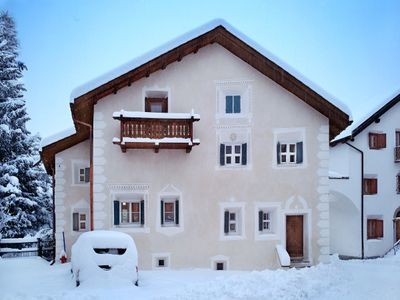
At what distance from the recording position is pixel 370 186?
15250 millimetres

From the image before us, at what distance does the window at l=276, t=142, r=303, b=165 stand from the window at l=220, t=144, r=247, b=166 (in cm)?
117

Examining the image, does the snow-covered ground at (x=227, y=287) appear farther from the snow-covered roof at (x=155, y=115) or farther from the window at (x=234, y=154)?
the snow-covered roof at (x=155, y=115)

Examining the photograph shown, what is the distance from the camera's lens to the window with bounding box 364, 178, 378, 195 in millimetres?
15016

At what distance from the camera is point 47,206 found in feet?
49.2

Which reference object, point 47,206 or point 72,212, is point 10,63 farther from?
point 47,206

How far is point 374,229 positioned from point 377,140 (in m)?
4.49

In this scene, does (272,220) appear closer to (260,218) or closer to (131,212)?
(260,218)

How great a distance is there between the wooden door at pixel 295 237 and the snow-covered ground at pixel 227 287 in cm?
235

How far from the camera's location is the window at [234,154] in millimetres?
10234

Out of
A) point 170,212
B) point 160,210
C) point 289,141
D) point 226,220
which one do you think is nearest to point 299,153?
point 289,141

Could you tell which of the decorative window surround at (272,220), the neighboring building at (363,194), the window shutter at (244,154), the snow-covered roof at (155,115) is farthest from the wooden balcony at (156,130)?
the neighboring building at (363,194)

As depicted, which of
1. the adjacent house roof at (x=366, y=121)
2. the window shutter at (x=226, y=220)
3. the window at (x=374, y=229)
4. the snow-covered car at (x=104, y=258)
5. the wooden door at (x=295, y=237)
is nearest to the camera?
the snow-covered car at (x=104, y=258)

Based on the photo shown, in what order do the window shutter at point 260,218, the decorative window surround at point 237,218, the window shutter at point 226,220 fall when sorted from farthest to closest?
the window shutter at point 260,218 < the window shutter at point 226,220 < the decorative window surround at point 237,218

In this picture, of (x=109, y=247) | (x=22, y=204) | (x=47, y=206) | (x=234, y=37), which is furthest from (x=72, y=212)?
(x=234, y=37)
